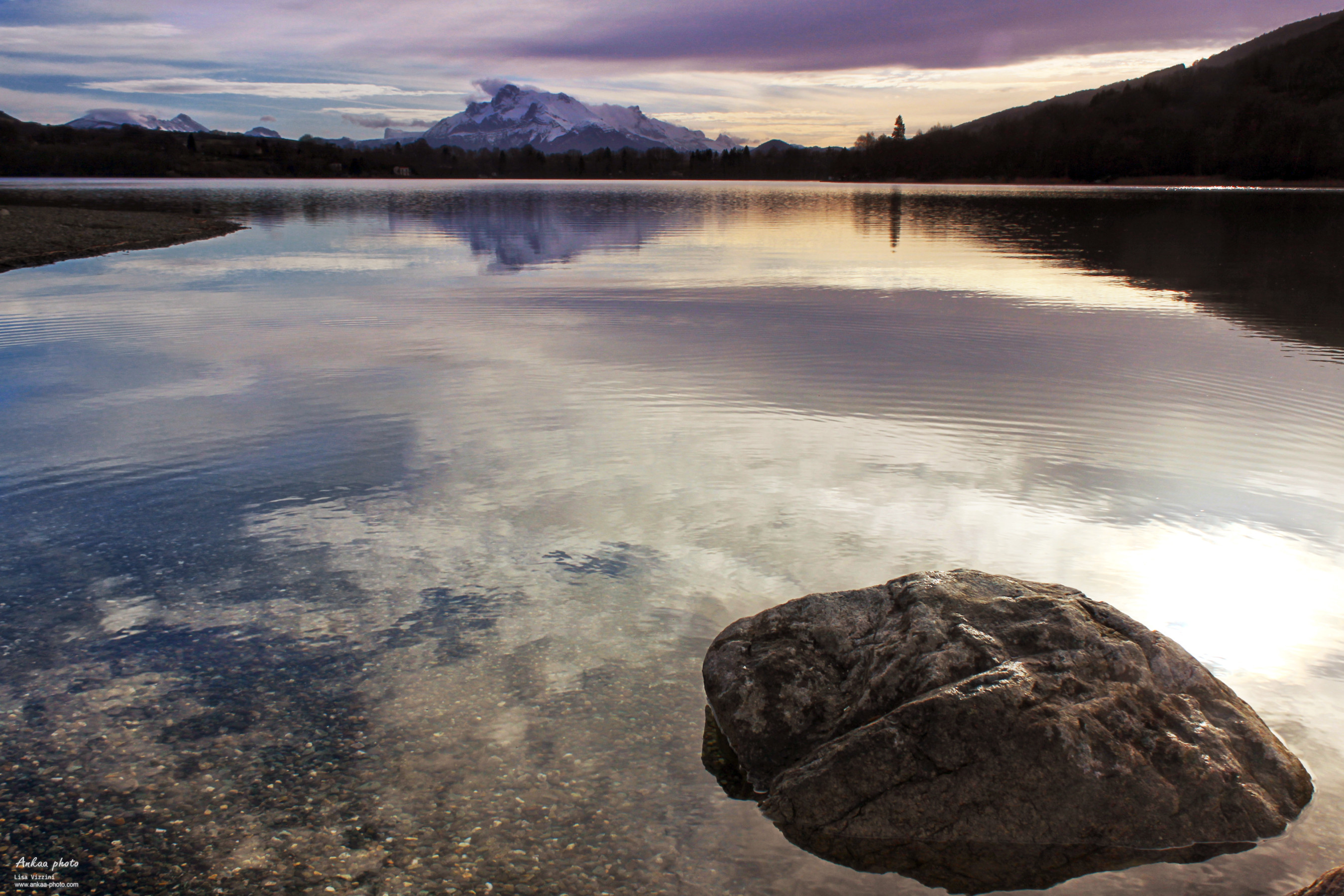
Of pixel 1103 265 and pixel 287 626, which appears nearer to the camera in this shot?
pixel 287 626

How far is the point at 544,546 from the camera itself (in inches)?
293

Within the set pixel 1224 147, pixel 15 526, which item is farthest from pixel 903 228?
pixel 1224 147

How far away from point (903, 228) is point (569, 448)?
44.5 m

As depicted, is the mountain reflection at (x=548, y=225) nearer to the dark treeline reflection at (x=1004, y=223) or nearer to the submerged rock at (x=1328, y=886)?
the dark treeline reflection at (x=1004, y=223)

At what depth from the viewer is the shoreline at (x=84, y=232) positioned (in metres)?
30.3

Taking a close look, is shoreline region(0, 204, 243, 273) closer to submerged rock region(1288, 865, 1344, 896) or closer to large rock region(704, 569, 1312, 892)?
large rock region(704, 569, 1312, 892)

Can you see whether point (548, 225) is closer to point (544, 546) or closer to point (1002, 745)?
point (544, 546)

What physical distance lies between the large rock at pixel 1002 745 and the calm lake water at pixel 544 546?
0.17 meters

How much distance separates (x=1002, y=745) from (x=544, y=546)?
4.14 metres

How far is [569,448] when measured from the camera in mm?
9812

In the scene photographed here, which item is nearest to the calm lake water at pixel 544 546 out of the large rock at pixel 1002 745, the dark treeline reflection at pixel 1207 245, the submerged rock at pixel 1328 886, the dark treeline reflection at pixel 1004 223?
the large rock at pixel 1002 745

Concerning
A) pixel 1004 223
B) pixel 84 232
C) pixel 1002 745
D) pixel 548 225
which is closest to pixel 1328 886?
pixel 1002 745

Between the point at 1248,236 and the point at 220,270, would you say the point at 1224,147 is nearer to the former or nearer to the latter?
the point at 1248,236

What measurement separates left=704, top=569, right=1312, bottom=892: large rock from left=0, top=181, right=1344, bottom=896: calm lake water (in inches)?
6.7
